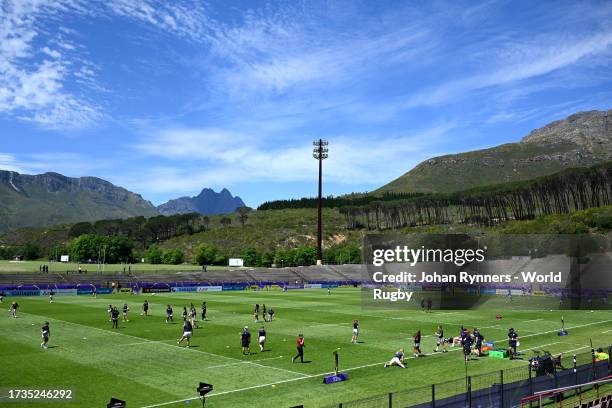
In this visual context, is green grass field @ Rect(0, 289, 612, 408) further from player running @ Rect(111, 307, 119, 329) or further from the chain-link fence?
the chain-link fence

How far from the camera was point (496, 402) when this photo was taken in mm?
18344

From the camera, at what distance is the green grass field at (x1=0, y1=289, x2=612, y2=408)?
73.3 ft

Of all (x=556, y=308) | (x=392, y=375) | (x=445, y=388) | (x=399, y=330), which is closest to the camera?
(x=445, y=388)

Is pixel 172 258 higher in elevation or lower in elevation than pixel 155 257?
lower

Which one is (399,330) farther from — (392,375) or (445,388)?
(445,388)

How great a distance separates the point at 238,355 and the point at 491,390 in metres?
16.1

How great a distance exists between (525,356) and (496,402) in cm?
1383

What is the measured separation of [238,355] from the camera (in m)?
30.4

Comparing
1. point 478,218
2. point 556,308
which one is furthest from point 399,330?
point 478,218

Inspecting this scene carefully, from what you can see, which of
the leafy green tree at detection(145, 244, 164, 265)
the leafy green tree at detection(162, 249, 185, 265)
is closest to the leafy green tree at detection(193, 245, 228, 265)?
the leafy green tree at detection(162, 249, 185, 265)

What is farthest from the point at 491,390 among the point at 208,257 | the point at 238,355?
the point at 208,257

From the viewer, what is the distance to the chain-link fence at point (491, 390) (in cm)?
1744

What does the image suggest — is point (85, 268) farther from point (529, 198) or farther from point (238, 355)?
point (529, 198)

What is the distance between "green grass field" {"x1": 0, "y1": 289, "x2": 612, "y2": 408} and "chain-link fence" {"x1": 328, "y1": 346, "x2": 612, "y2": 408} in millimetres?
1126
